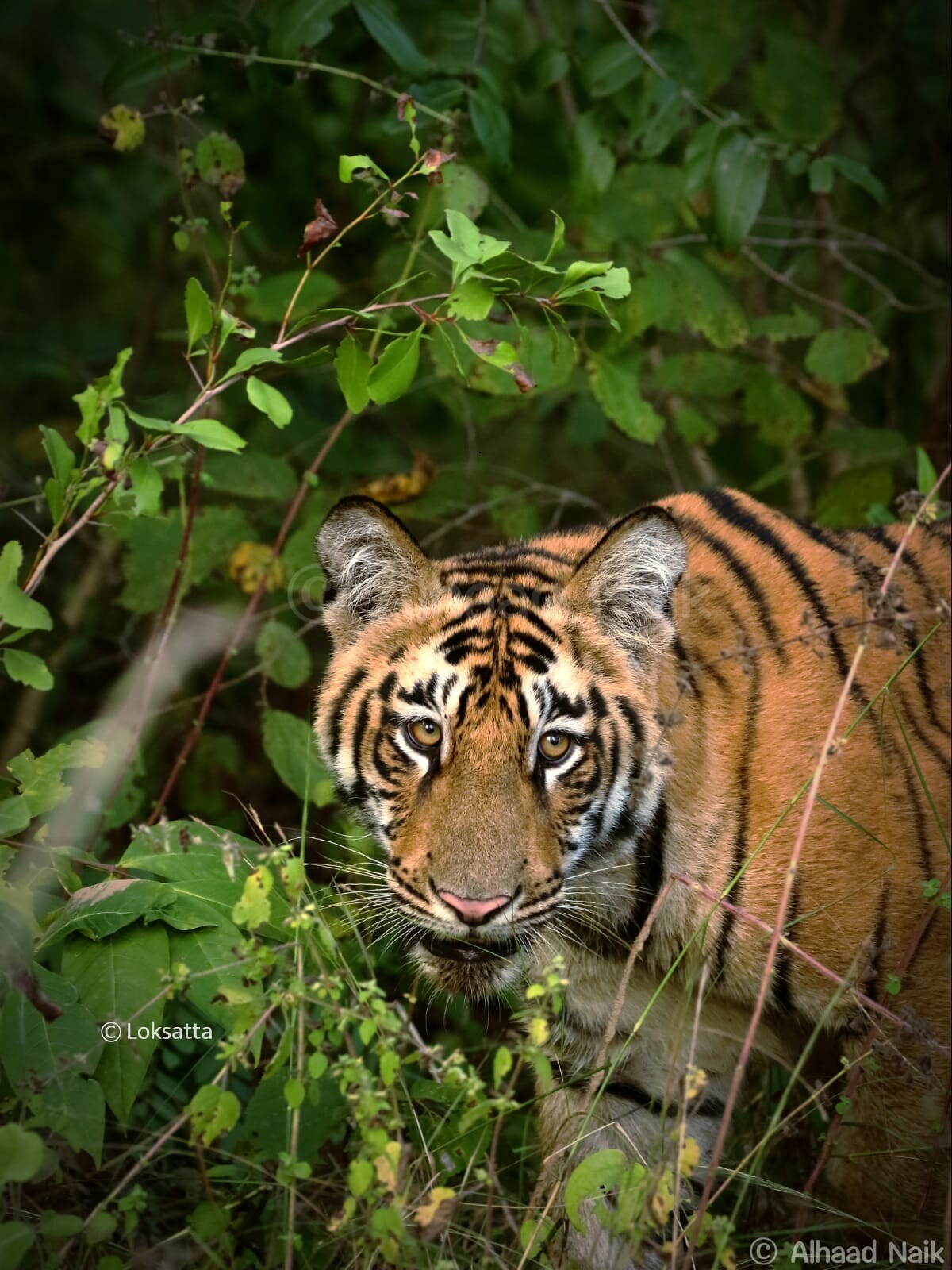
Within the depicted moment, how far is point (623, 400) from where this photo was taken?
12.4 feet

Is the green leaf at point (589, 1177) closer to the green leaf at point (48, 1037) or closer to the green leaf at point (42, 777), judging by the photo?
the green leaf at point (48, 1037)

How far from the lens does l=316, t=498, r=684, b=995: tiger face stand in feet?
8.18

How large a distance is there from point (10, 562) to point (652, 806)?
1.32 m

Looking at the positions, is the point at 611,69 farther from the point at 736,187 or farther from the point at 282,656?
the point at 282,656

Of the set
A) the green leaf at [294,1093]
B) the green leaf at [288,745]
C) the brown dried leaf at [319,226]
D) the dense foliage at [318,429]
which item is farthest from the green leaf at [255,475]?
the green leaf at [294,1093]

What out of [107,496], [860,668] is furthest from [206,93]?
[860,668]

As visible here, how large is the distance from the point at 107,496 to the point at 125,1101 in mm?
1033

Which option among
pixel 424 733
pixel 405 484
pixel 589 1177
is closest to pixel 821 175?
pixel 405 484

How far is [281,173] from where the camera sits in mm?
4582

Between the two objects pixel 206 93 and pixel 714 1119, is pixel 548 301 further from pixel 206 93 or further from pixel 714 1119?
pixel 206 93

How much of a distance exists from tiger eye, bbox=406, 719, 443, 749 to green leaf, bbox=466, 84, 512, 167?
1576 millimetres

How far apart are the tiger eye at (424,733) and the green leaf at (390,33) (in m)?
1.78

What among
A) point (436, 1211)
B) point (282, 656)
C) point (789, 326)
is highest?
point (789, 326)

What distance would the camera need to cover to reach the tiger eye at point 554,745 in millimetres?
2615
